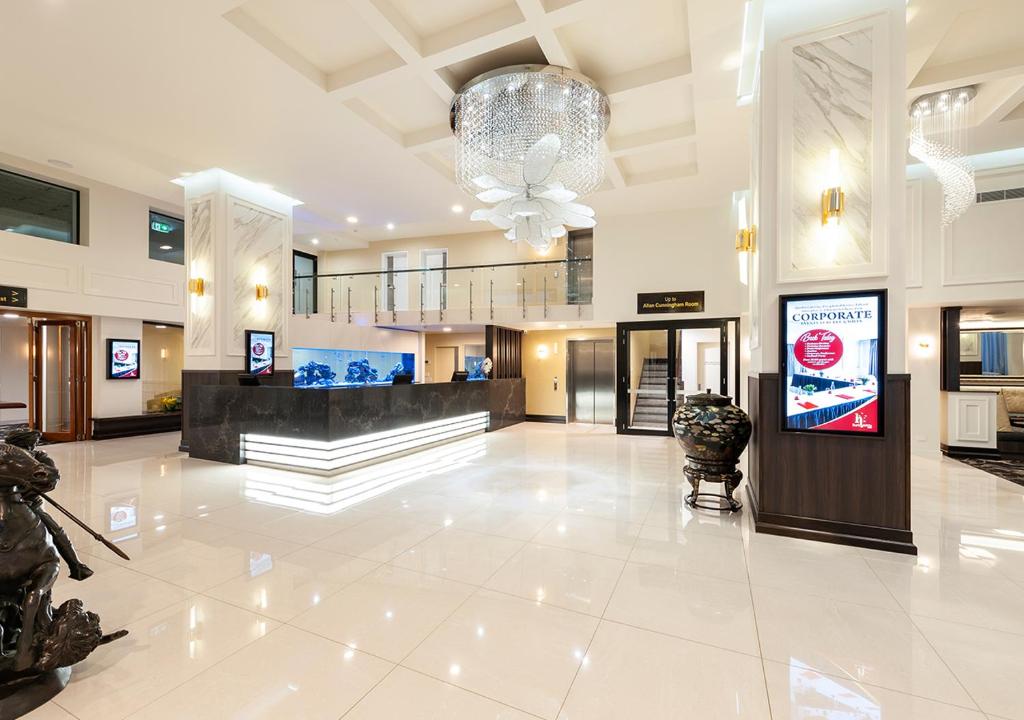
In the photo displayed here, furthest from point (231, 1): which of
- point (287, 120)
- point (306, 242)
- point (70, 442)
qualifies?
point (306, 242)

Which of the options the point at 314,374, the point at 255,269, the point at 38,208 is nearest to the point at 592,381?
the point at 314,374

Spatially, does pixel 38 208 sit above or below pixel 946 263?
above

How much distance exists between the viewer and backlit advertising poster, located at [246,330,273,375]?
7641mm

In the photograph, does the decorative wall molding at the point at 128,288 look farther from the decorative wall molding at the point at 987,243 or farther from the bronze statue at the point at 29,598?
the decorative wall molding at the point at 987,243

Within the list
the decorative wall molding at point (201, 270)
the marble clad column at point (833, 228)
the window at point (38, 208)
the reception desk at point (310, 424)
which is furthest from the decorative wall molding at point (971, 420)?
the window at point (38, 208)

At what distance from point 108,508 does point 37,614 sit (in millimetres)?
3182

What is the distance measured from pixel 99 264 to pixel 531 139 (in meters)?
9.11

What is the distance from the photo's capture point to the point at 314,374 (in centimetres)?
1071

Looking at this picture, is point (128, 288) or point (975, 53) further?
point (128, 288)

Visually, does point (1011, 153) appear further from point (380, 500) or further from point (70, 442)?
point (70, 442)

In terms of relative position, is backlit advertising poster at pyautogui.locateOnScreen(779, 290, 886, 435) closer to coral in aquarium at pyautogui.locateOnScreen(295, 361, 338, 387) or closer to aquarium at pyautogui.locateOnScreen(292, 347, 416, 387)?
aquarium at pyautogui.locateOnScreen(292, 347, 416, 387)

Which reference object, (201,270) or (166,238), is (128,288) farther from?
(201,270)

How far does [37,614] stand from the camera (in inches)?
70.5

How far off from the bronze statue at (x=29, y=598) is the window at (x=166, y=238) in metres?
10.3
